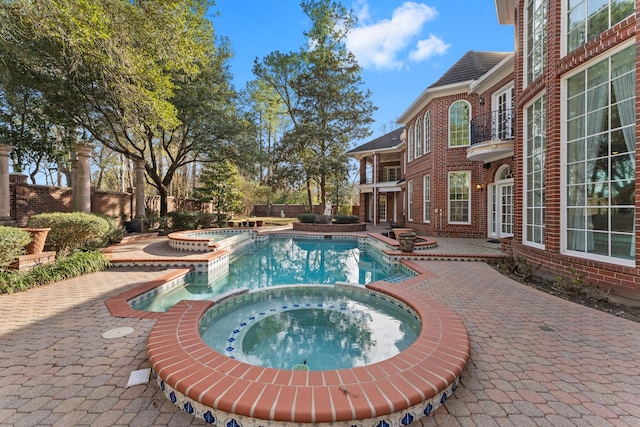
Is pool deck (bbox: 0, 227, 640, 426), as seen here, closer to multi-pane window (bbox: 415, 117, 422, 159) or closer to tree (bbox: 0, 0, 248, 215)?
tree (bbox: 0, 0, 248, 215)

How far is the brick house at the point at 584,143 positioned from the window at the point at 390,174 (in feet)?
48.9

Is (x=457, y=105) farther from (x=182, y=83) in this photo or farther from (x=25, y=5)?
(x=25, y=5)

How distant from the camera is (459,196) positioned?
12852 mm

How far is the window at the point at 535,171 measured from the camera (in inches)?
A: 255

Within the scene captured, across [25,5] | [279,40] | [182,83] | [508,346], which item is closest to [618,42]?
[508,346]

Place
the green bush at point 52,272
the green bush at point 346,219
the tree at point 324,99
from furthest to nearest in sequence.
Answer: the tree at point 324,99
the green bush at point 346,219
the green bush at point 52,272

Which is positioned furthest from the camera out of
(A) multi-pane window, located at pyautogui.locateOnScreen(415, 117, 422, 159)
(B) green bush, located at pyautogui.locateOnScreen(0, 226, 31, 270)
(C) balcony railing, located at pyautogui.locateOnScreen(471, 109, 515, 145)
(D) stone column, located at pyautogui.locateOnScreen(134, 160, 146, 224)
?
(A) multi-pane window, located at pyautogui.locateOnScreen(415, 117, 422, 159)

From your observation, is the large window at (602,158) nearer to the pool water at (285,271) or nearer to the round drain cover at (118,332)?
the pool water at (285,271)

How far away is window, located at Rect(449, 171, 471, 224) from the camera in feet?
41.5

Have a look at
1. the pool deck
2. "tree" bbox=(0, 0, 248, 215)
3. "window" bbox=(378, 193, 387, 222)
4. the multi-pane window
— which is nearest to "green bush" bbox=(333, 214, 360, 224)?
"window" bbox=(378, 193, 387, 222)

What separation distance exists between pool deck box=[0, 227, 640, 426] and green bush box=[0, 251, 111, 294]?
1.21 feet

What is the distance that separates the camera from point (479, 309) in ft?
14.5

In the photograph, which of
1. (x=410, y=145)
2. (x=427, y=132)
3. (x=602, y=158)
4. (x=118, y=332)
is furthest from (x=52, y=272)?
(x=410, y=145)

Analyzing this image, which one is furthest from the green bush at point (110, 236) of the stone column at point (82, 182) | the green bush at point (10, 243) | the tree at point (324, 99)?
the tree at point (324, 99)
